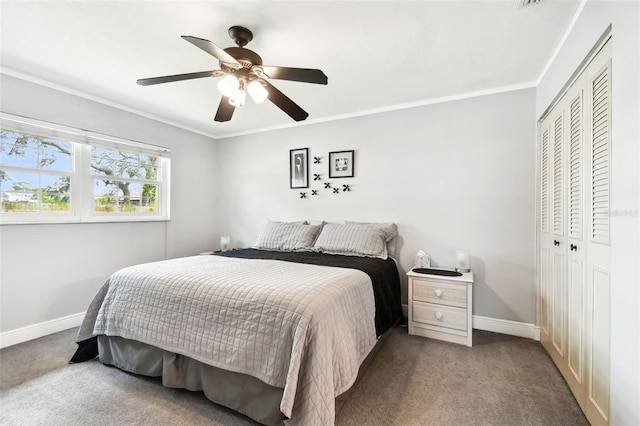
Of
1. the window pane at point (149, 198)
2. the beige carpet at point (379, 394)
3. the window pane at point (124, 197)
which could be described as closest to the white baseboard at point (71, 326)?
the beige carpet at point (379, 394)

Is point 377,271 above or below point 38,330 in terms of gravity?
above

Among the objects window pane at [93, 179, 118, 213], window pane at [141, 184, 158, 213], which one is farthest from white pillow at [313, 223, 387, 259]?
window pane at [93, 179, 118, 213]

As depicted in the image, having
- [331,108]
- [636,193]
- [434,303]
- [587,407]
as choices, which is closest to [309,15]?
[331,108]

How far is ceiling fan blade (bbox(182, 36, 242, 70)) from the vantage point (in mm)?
1447

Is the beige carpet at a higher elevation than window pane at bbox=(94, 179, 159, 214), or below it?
below

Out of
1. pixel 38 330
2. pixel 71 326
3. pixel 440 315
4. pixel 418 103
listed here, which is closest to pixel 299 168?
pixel 418 103

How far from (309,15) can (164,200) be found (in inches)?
121

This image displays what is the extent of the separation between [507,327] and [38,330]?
4.47 m

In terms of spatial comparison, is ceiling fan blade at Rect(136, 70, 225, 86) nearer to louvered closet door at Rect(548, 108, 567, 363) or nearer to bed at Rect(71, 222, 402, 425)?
bed at Rect(71, 222, 402, 425)

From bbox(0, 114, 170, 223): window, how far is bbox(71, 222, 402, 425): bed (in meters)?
1.40

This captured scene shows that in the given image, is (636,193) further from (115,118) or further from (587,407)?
(115,118)

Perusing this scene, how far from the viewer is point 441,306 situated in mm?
2561

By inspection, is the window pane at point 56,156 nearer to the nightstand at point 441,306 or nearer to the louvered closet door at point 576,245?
the nightstand at point 441,306

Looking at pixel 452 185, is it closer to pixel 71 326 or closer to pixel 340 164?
pixel 340 164
